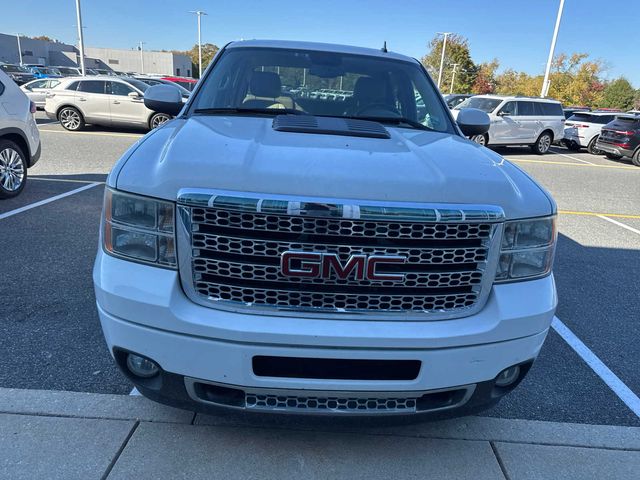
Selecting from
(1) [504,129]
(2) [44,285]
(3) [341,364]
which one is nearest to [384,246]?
(3) [341,364]

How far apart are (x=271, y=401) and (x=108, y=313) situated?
0.76m

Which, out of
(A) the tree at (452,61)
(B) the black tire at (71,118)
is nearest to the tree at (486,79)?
(A) the tree at (452,61)

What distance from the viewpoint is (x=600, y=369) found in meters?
3.28

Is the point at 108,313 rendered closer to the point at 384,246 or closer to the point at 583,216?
the point at 384,246

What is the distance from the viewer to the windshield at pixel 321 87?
130 inches

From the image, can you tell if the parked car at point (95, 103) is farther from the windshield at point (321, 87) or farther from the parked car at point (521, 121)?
the windshield at point (321, 87)

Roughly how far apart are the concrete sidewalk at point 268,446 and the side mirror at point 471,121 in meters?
2.18

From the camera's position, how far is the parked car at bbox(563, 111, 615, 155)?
17.7 metres

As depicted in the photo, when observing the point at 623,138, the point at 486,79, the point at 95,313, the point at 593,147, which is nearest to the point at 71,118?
the point at 95,313

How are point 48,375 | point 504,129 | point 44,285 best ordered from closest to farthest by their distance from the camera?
point 48,375, point 44,285, point 504,129

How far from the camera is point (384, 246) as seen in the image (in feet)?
6.19

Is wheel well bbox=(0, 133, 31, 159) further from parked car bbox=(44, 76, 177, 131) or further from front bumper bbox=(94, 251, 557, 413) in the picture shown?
parked car bbox=(44, 76, 177, 131)

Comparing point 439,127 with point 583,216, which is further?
point 583,216

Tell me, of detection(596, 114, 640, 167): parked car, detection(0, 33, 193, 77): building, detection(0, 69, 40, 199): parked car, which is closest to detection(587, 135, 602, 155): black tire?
detection(596, 114, 640, 167): parked car
